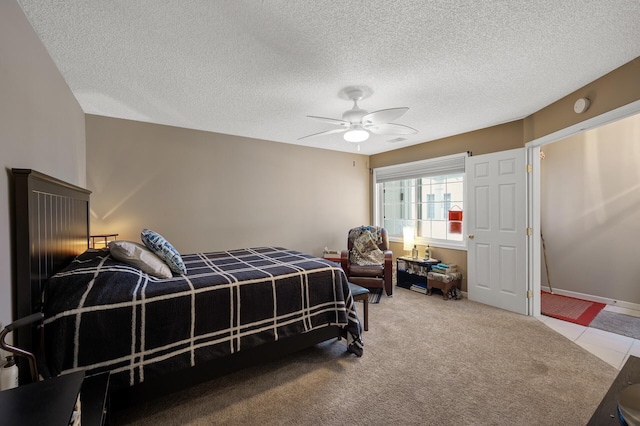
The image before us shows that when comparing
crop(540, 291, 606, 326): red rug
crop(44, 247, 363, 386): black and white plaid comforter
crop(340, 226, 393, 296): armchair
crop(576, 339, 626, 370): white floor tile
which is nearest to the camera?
crop(44, 247, 363, 386): black and white plaid comforter

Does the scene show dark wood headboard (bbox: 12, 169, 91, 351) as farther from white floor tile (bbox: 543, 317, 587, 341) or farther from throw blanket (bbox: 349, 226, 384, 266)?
white floor tile (bbox: 543, 317, 587, 341)

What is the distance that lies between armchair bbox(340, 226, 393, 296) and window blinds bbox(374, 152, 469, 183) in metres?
1.18

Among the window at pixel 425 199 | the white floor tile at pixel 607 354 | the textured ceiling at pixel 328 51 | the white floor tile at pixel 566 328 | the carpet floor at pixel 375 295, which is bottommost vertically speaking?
the white floor tile at pixel 607 354

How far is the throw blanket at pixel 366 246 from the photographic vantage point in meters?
4.52

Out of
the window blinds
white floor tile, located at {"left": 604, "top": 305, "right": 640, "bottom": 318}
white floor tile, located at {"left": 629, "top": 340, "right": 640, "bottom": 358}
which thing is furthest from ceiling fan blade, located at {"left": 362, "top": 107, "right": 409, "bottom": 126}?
white floor tile, located at {"left": 604, "top": 305, "right": 640, "bottom": 318}

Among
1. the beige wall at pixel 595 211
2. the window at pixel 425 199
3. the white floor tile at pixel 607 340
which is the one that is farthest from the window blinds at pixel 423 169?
the white floor tile at pixel 607 340

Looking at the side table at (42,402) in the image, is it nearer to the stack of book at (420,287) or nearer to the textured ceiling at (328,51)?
the textured ceiling at (328,51)

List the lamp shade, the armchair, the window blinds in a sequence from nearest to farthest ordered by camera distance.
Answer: the armchair < the window blinds < the lamp shade

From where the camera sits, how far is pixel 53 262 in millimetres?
1829

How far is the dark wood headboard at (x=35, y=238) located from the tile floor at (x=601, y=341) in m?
4.11

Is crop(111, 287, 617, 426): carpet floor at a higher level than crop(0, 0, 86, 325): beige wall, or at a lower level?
lower

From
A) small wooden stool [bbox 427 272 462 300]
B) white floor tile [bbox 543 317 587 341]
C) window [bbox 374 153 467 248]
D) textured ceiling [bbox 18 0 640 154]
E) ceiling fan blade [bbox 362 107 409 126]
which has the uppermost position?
textured ceiling [bbox 18 0 640 154]

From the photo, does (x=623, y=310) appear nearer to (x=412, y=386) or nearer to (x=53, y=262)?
(x=412, y=386)

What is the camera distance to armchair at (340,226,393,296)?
13.7ft
